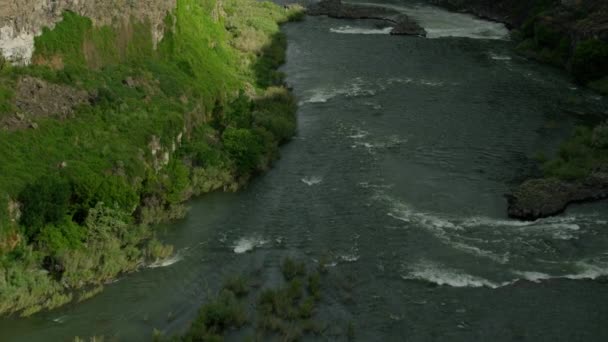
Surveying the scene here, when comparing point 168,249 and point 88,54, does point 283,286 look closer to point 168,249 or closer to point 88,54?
point 168,249

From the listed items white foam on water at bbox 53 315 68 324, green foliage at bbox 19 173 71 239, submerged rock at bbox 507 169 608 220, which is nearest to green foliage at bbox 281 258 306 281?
A: white foam on water at bbox 53 315 68 324

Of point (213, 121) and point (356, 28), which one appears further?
point (356, 28)

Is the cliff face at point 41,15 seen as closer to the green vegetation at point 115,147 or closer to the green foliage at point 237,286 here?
the green vegetation at point 115,147

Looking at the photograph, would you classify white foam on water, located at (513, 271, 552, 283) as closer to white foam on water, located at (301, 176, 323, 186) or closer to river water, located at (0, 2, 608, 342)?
river water, located at (0, 2, 608, 342)

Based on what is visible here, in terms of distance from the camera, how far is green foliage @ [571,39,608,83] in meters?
69.9

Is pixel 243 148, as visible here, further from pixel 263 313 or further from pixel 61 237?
pixel 263 313

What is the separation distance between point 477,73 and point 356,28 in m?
27.2

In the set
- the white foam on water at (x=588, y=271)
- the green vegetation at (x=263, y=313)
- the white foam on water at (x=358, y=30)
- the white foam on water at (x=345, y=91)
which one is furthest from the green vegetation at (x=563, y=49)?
the green vegetation at (x=263, y=313)

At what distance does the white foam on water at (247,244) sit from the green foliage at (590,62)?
43.5 m

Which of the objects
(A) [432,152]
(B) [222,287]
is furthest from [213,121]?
(B) [222,287]

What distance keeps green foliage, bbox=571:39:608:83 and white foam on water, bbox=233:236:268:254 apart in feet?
143

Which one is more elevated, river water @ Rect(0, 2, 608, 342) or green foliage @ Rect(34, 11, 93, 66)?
green foliage @ Rect(34, 11, 93, 66)

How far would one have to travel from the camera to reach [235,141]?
51.0 metres

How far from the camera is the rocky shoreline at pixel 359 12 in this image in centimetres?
9800
